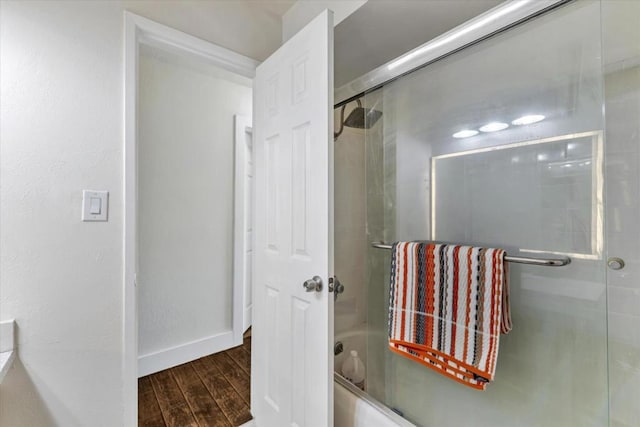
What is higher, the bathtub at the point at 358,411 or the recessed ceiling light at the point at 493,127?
A: the recessed ceiling light at the point at 493,127

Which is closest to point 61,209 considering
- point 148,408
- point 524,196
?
point 148,408

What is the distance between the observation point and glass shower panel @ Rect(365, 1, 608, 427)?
3.18ft

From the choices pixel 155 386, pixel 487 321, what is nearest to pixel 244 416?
pixel 155 386

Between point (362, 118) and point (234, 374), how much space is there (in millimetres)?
1967

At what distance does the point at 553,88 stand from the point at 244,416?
214 cm

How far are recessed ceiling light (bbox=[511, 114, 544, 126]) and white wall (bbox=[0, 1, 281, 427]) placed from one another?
5.33 feet

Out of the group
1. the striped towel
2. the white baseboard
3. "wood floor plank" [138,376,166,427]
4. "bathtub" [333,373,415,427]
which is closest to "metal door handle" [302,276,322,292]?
the striped towel

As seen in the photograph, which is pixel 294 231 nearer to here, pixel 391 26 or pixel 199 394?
pixel 391 26

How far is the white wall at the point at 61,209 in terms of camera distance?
110cm

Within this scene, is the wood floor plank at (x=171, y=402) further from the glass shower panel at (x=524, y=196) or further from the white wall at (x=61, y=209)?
the glass shower panel at (x=524, y=196)

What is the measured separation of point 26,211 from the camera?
44.2 inches

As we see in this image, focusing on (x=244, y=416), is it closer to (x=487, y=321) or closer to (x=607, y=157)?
(x=487, y=321)

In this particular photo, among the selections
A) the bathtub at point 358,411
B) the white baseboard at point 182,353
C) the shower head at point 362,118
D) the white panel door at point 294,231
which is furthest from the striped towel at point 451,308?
the white baseboard at point 182,353

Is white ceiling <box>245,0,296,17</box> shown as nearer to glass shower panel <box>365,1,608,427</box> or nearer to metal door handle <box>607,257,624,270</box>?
glass shower panel <box>365,1,608,427</box>
